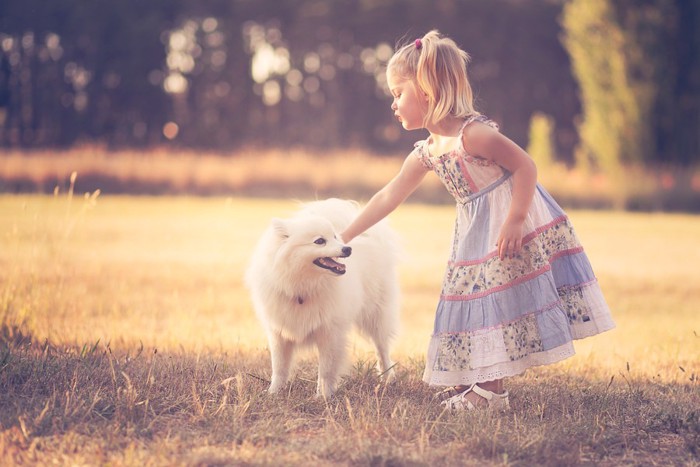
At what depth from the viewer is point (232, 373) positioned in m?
3.80

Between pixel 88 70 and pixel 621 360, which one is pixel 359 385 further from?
pixel 88 70

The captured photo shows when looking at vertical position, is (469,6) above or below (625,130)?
above

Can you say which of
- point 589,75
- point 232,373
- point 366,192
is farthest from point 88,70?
point 232,373

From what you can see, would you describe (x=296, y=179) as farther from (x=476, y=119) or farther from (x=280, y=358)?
(x=476, y=119)

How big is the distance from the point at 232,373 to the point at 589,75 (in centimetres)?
1582

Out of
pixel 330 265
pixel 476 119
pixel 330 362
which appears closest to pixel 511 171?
pixel 476 119

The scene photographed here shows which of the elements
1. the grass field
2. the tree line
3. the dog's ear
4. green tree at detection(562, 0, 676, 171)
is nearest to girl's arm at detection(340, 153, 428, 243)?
the dog's ear

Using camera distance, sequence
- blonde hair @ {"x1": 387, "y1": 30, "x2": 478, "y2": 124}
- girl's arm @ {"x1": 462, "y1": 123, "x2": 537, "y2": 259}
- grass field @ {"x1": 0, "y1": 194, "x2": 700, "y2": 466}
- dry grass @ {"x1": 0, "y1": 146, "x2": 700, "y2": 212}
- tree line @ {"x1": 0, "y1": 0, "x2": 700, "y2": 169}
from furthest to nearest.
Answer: tree line @ {"x1": 0, "y1": 0, "x2": 700, "y2": 169}
dry grass @ {"x1": 0, "y1": 146, "x2": 700, "y2": 212}
blonde hair @ {"x1": 387, "y1": 30, "x2": 478, "y2": 124}
girl's arm @ {"x1": 462, "y1": 123, "x2": 537, "y2": 259}
grass field @ {"x1": 0, "y1": 194, "x2": 700, "y2": 466}

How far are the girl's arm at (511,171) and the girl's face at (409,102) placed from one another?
26 cm

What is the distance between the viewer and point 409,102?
11.2ft

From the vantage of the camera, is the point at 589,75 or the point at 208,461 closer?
the point at 208,461

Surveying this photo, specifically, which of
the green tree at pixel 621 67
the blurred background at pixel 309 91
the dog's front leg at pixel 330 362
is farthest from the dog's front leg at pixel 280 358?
the green tree at pixel 621 67

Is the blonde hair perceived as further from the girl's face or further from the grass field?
the grass field

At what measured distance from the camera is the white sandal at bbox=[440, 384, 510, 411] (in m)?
3.33
